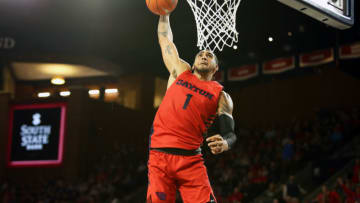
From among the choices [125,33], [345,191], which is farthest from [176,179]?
[125,33]

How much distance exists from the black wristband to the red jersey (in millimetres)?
159

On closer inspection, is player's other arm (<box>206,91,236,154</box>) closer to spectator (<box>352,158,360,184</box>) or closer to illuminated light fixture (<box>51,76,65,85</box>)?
spectator (<box>352,158,360,184</box>)

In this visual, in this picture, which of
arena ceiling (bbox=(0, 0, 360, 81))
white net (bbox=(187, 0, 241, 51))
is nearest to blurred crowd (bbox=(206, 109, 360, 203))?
arena ceiling (bbox=(0, 0, 360, 81))

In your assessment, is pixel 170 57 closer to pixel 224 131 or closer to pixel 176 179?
pixel 224 131

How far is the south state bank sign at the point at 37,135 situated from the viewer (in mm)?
17406

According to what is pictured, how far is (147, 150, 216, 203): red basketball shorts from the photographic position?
399 cm

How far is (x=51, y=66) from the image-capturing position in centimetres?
1795

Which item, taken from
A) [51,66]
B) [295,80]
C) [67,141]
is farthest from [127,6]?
[295,80]

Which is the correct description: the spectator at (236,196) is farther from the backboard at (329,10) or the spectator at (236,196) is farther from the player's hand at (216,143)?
the player's hand at (216,143)

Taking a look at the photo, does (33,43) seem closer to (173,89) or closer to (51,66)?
(51,66)

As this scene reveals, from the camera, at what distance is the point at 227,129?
160 inches

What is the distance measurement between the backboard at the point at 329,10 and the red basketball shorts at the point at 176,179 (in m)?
2.10

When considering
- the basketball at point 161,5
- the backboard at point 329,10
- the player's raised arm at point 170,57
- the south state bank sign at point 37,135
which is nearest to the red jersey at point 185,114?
the player's raised arm at point 170,57

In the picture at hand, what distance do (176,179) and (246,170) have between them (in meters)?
10.8
